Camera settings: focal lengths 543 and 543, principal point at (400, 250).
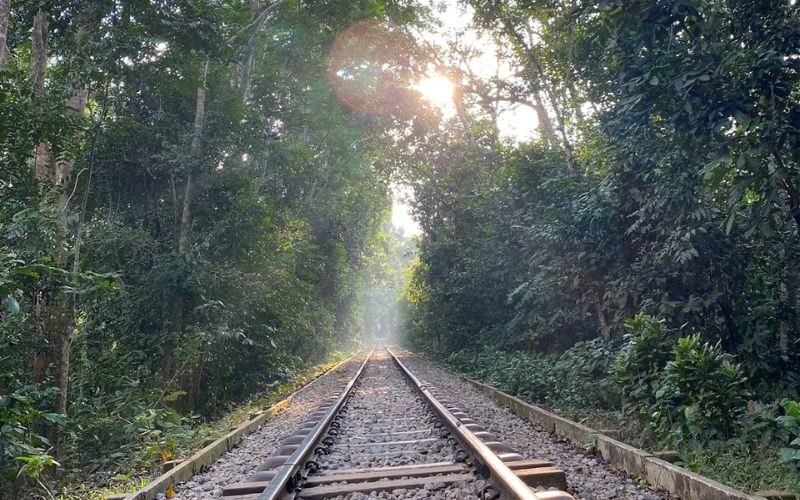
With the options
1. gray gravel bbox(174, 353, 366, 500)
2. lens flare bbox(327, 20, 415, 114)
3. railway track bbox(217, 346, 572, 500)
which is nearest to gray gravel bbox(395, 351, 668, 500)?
railway track bbox(217, 346, 572, 500)

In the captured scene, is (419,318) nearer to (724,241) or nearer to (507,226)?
(507,226)

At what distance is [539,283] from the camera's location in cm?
1248

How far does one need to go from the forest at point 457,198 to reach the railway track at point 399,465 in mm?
1430

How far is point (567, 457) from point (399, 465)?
163 cm

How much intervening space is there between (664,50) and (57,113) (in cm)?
756

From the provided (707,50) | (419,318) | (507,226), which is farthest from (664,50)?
(419,318)

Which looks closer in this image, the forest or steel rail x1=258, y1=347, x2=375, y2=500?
steel rail x1=258, y1=347, x2=375, y2=500

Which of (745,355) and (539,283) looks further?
(539,283)

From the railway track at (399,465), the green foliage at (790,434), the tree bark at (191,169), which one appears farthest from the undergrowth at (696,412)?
the tree bark at (191,169)

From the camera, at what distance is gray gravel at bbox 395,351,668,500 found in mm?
4020

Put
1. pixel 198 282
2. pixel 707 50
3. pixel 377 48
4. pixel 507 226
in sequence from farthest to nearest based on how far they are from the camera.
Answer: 1. pixel 377 48
2. pixel 507 226
3. pixel 198 282
4. pixel 707 50

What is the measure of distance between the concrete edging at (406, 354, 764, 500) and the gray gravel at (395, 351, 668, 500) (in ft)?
0.27

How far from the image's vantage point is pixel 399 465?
511 cm

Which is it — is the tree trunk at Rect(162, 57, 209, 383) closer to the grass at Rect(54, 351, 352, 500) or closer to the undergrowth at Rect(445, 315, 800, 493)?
the grass at Rect(54, 351, 352, 500)
